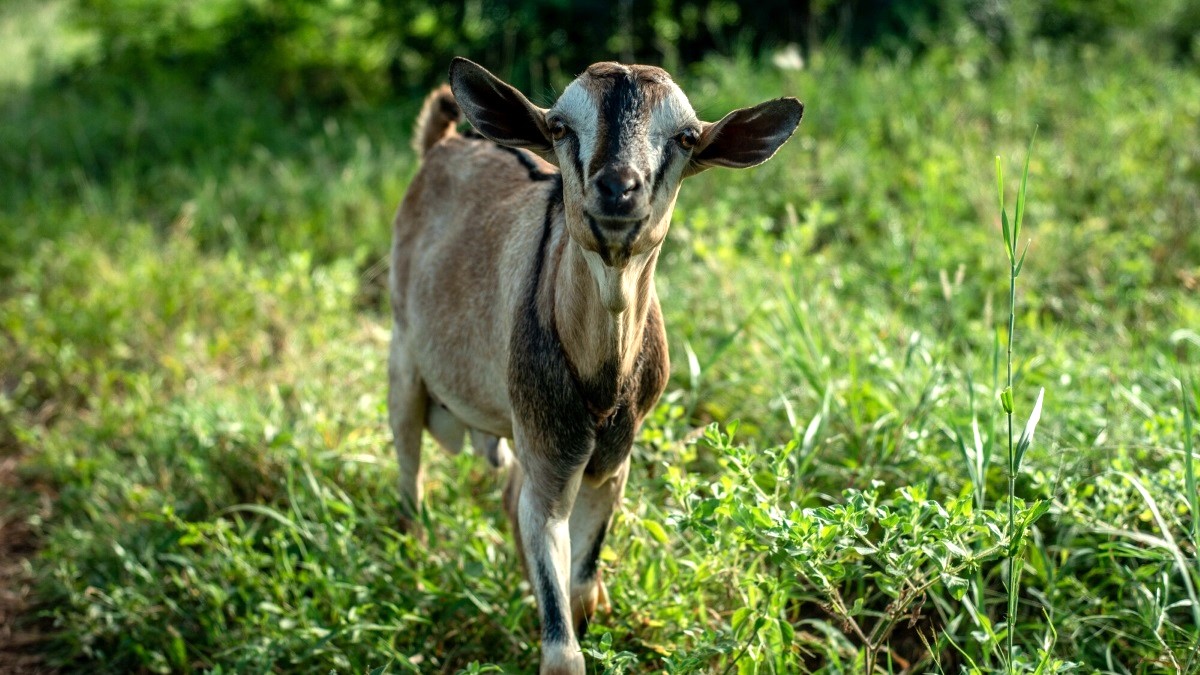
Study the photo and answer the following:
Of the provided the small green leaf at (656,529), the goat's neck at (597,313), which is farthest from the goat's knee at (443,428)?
the goat's neck at (597,313)

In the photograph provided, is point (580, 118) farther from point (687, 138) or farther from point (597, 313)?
point (597, 313)

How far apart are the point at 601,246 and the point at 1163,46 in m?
7.09

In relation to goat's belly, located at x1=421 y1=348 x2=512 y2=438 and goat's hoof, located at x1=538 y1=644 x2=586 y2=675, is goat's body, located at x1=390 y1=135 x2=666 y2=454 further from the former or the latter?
goat's hoof, located at x1=538 y1=644 x2=586 y2=675

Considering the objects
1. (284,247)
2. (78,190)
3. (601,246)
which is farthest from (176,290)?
(601,246)

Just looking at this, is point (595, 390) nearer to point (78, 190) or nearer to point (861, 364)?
point (861, 364)

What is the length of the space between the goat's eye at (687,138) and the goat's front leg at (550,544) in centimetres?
96

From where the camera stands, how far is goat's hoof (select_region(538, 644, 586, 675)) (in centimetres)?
335

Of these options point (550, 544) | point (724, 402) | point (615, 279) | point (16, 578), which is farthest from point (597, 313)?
point (16, 578)

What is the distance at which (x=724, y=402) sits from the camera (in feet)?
16.3

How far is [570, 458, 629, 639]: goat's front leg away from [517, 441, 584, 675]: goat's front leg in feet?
0.53

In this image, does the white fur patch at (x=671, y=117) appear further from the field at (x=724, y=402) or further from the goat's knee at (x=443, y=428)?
the goat's knee at (x=443, y=428)

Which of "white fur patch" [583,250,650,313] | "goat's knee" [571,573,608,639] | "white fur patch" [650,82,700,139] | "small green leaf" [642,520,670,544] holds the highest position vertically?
"white fur patch" [650,82,700,139]

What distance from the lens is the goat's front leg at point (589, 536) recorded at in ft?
12.4

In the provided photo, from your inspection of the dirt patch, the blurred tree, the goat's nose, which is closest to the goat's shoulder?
the goat's nose
